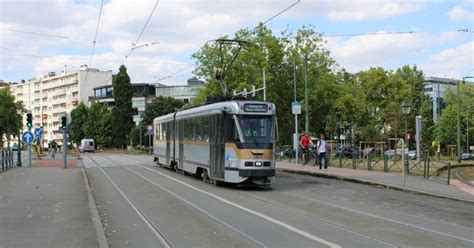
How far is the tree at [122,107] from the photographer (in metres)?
100

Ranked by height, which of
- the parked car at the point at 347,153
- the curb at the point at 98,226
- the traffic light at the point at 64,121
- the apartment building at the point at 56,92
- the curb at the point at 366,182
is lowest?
the curb at the point at 366,182

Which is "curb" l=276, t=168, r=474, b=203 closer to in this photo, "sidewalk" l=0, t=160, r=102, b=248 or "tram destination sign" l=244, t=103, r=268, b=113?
"tram destination sign" l=244, t=103, r=268, b=113

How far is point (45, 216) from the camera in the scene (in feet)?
39.7

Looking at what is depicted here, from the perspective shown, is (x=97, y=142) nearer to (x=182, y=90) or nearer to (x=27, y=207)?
(x=182, y=90)

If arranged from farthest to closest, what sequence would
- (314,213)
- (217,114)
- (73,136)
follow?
(73,136)
(217,114)
(314,213)

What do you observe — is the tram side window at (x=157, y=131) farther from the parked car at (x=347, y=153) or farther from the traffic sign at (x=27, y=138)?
the parked car at (x=347, y=153)

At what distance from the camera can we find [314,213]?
Answer: 13.4 meters

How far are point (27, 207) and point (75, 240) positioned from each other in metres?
4.95

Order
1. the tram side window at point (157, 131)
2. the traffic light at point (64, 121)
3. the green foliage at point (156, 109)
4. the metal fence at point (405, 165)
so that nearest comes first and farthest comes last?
the metal fence at point (405, 165)
the traffic light at point (64, 121)
the tram side window at point (157, 131)
the green foliage at point (156, 109)

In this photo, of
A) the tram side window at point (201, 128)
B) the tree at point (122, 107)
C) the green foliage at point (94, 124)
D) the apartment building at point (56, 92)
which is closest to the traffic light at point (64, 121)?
the tram side window at point (201, 128)

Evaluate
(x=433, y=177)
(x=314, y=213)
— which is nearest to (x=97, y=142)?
(x=433, y=177)

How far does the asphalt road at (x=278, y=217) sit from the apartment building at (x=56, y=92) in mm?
136900

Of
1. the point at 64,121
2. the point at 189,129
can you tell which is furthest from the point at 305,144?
the point at 64,121

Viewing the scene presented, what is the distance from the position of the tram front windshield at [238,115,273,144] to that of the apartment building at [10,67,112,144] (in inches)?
5324
